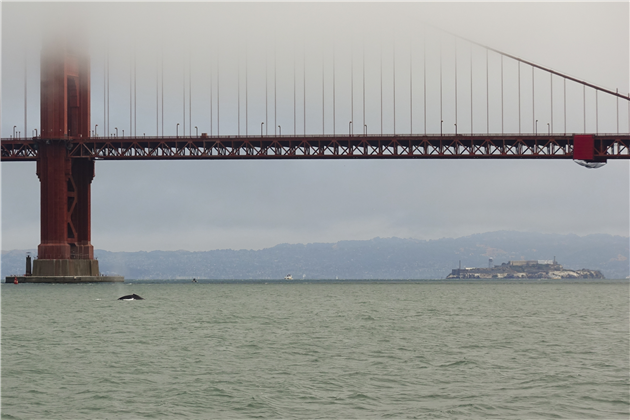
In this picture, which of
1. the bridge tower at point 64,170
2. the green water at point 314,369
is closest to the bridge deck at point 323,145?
the bridge tower at point 64,170

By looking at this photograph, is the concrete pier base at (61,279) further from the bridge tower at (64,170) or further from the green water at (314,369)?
the green water at (314,369)

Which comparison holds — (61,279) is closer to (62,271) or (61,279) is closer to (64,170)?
(62,271)

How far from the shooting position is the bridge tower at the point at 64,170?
8925 cm

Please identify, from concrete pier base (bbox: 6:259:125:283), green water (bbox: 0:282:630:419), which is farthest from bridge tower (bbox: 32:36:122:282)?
green water (bbox: 0:282:630:419)

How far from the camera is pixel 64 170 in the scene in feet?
298

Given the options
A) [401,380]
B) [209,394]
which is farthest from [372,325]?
[209,394]

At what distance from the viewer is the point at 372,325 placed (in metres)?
35.4

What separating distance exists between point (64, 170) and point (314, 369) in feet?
248

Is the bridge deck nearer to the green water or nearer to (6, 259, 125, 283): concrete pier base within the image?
(6, 259, 125, 283): concrete pier base

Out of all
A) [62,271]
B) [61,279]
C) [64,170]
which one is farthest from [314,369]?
[64,170]

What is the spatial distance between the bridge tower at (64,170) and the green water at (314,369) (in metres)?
53.3

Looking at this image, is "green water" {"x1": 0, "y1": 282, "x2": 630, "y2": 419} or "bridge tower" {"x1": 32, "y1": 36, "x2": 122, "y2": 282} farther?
"bridge tower" {"x1": 32, "y1": 36, "x2": 122, "y2": 282}

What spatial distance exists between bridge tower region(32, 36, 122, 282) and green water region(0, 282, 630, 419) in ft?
175

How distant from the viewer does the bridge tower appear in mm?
89250
